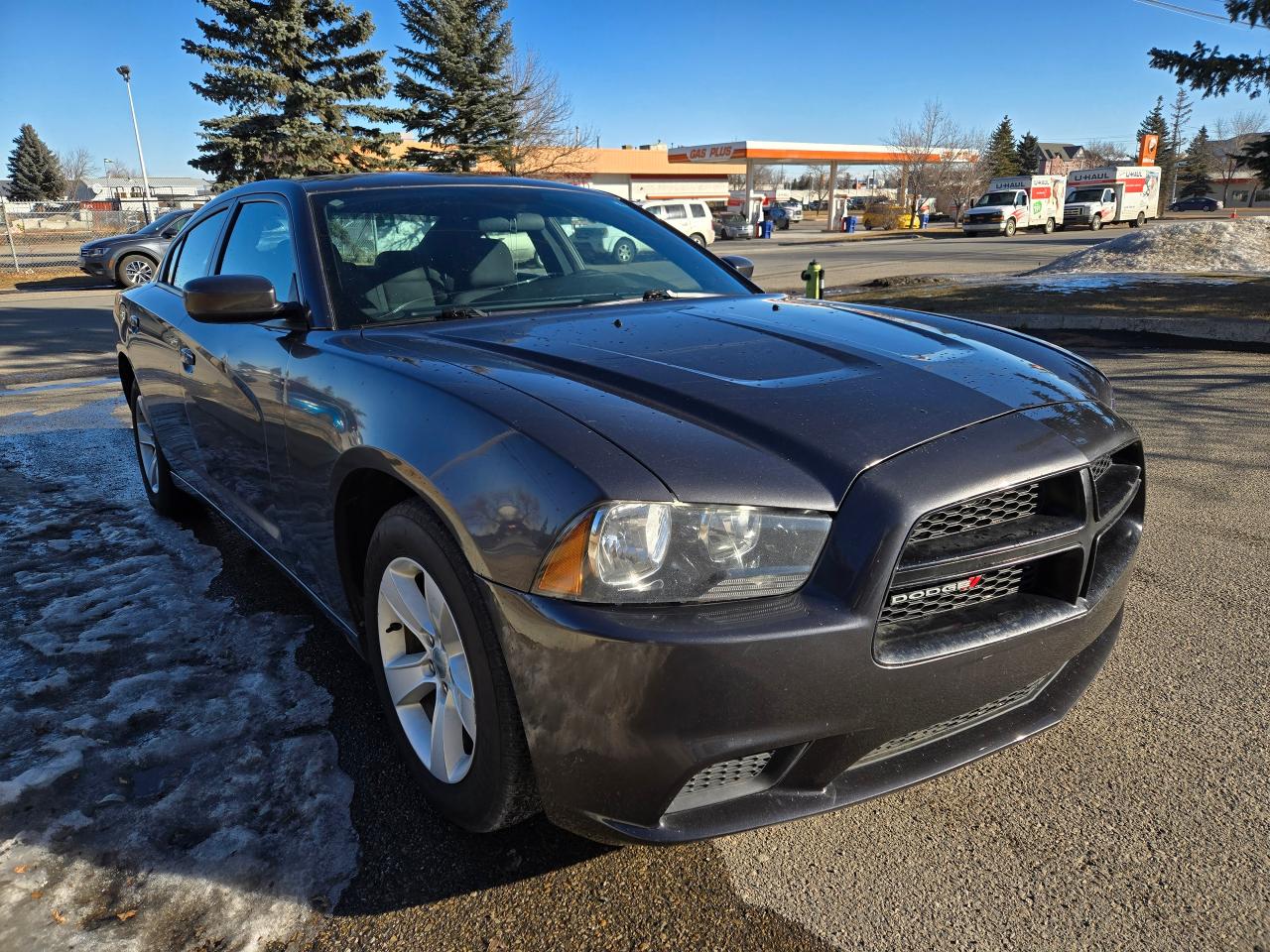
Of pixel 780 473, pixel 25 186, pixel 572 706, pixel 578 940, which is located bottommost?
pixel 578 940

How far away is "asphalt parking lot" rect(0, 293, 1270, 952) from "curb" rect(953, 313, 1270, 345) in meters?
6.02

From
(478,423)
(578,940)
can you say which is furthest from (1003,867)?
(478,423)

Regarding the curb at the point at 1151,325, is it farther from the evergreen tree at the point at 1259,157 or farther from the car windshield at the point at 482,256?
the evergreen tree at the point at 1259,157

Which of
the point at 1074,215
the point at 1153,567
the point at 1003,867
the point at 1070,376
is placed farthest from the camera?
the point at 1074,215

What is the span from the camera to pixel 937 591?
1800 millimetres

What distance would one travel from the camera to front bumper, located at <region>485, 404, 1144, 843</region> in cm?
161

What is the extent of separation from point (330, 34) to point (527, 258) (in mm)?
29474

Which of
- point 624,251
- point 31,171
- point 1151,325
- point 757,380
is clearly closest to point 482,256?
point 624,251

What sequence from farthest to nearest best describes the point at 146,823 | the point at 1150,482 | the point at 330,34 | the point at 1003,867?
the point at 330,34
the point at 1150,482
the point at 146,823
the point at 1003,867

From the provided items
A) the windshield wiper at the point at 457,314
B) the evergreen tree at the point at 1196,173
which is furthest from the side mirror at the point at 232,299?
the evergreen tree at the point at 1196,173

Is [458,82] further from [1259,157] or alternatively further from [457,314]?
[457,314]

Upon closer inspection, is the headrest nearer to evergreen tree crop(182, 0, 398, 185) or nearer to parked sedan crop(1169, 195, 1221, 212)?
evergreen tree crop(182, 0, 398, 185)

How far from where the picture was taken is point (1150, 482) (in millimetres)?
4617

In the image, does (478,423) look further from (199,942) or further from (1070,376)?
(1070,376)
